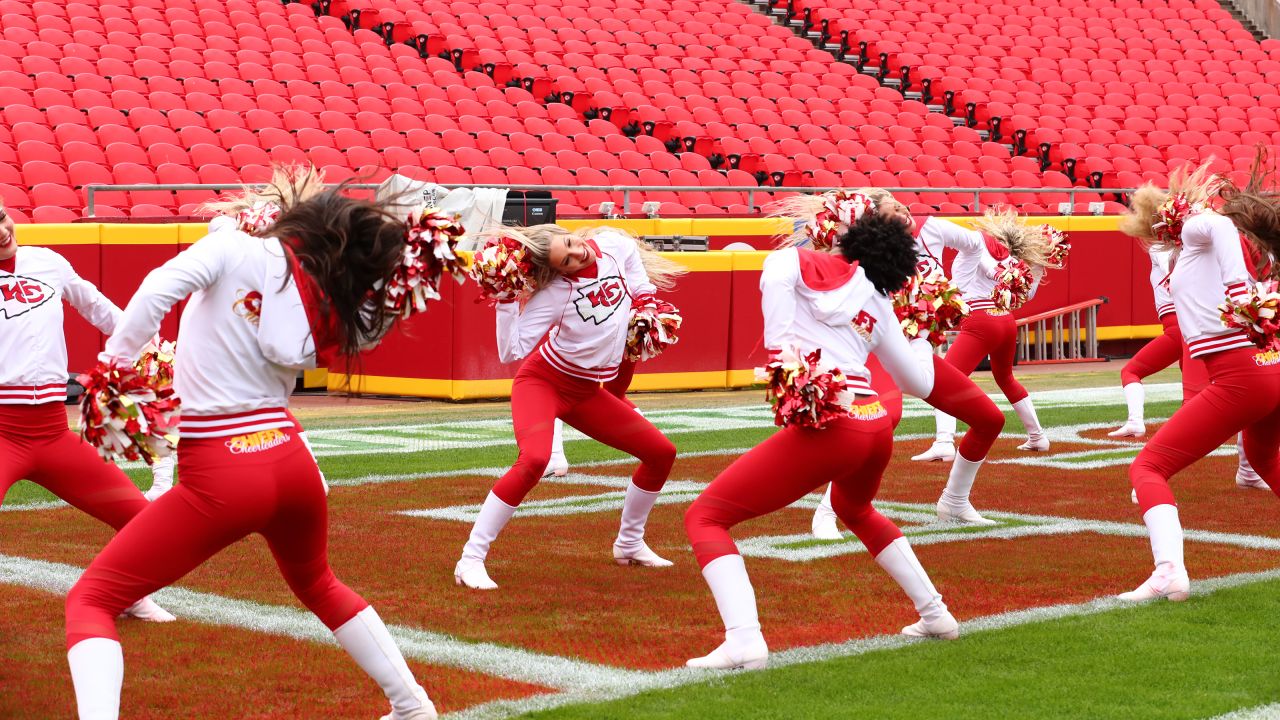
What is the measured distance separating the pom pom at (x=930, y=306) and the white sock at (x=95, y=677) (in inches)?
145

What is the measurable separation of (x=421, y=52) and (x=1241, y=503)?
1532cm

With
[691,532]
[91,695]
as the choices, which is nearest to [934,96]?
[691,532]

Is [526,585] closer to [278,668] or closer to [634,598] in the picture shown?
[634,598]

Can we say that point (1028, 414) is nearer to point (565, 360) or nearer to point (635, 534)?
point (635, 534)

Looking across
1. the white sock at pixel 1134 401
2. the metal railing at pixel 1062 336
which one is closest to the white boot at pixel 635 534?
the white sock at pixel 1134 401

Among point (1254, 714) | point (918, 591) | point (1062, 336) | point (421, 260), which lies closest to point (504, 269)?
point (918, 591)

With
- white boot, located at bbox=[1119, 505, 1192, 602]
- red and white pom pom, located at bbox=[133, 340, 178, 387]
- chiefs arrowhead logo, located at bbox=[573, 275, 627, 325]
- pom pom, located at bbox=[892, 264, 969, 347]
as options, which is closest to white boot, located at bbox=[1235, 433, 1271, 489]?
pom pom, located at bbox=[892, 264, 969, 347]

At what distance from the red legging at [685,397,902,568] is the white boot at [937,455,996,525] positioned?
308cm

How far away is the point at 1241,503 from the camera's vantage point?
901cm

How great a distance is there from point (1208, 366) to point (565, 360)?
8.90ft

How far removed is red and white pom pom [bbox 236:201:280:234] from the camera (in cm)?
487

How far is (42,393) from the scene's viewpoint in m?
5.53

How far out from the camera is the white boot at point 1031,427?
1110cm

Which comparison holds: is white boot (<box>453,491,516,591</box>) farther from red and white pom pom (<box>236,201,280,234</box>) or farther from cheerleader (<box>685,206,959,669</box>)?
red and white pom pom (<box>236,201,280,234</box>)
